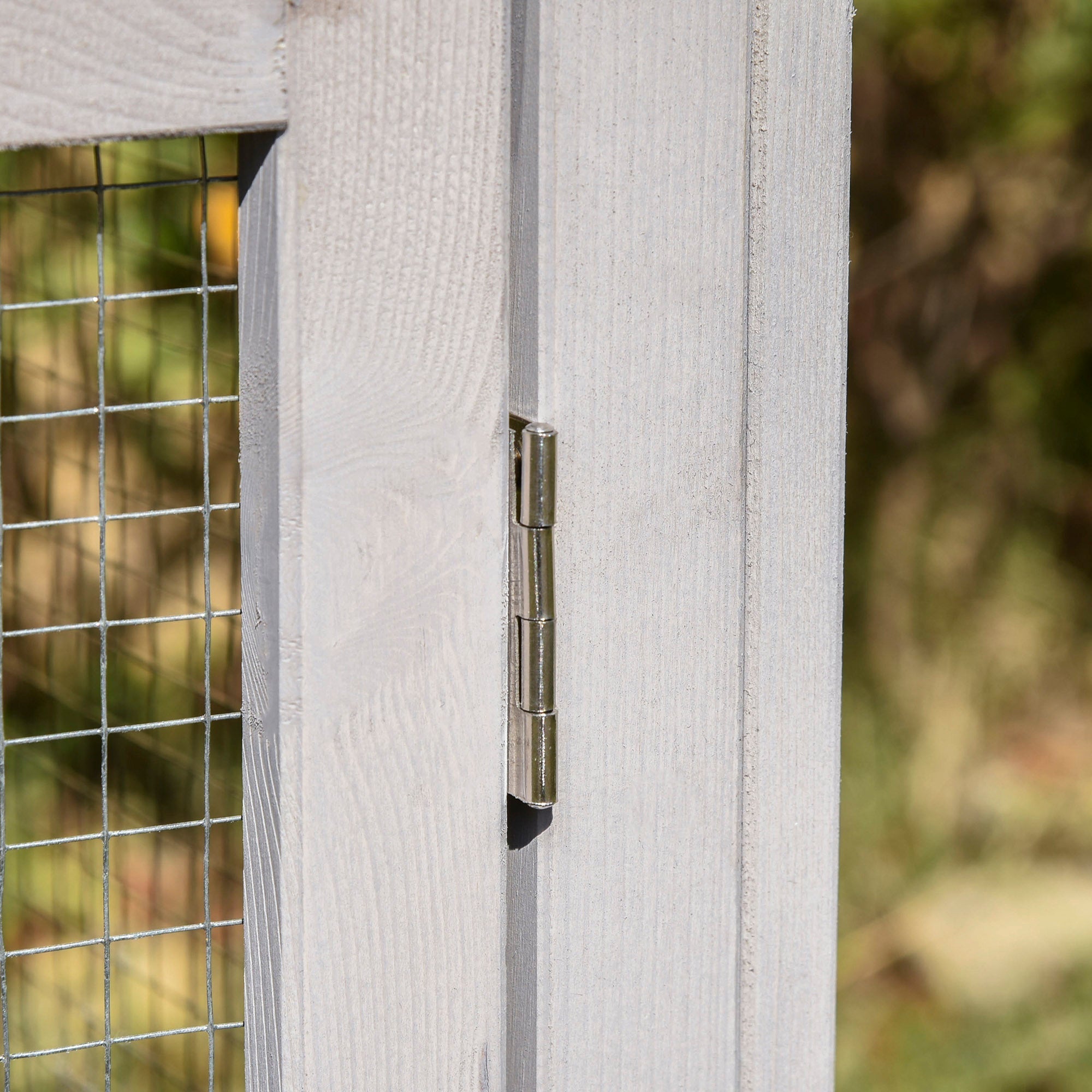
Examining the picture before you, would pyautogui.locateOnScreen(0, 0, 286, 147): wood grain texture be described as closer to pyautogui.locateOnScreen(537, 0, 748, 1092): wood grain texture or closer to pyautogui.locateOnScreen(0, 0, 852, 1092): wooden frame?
pyautogui.locateOnScreen(0, 0, 852, 1092): wooden frame

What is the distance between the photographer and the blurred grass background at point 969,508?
7.84 feet

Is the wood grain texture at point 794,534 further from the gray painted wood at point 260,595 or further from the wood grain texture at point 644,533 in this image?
the gray painted wood at point 260,595

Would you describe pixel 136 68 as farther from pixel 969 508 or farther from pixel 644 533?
pixel 969 508

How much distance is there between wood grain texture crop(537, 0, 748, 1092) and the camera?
641 mm

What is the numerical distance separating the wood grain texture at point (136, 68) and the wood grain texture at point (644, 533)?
0.12m

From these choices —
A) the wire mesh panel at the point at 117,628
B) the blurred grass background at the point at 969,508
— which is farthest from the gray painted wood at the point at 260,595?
the blurred grass background at the point at 969,508

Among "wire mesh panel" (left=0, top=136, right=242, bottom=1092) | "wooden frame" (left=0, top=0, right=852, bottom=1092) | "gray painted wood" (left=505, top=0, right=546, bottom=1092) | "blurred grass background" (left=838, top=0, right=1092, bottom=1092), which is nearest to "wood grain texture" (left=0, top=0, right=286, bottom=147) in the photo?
"wooden frame" (left=0, top=0, right=852, bottom=1092)

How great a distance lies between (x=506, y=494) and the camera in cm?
64

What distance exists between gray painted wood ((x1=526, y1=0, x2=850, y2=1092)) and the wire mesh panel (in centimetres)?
102

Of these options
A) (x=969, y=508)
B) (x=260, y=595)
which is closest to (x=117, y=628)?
(x=260, y=595)

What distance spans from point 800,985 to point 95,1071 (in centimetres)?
137

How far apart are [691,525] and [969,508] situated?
6.37 ft

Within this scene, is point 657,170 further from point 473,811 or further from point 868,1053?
point 868,1053

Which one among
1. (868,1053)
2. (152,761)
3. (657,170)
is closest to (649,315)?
(657,170)
